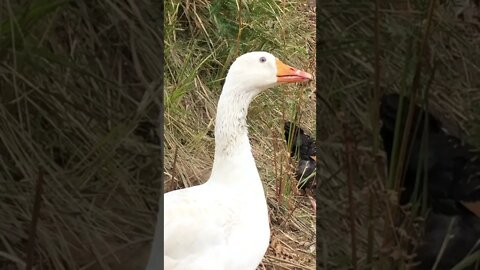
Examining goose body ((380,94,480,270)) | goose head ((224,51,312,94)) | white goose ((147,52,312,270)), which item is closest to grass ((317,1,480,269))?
goose body ((380,94,480,270))

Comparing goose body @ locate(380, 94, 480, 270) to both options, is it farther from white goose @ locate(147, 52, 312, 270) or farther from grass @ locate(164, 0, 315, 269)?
grass @ locate(164, 0, 315, 269)

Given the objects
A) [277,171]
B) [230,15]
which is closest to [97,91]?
[277,171]

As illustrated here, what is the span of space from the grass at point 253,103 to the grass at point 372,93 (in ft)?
1.84

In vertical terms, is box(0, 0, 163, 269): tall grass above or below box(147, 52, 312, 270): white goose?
above

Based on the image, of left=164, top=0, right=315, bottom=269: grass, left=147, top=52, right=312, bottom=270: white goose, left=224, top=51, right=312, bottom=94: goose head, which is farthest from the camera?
left=164, top=0, right=315, bottom=269: grass

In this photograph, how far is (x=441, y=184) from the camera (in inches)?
16.6

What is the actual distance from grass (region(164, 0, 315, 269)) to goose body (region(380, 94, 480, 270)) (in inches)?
21.1

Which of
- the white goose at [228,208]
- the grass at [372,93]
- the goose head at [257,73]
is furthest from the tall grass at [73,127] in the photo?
the goose head at [257,73]

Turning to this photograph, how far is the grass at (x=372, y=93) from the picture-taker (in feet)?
1.29

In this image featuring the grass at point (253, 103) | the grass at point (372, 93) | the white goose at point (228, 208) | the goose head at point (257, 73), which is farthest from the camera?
the grass at point (253, 103)

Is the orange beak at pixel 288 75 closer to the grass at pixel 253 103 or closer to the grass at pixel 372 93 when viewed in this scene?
the grass at pixel 253 103

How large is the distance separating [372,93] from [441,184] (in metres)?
0.07

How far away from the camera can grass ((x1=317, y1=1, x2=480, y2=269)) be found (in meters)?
0.39

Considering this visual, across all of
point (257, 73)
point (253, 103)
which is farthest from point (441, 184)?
point (253, 103)
